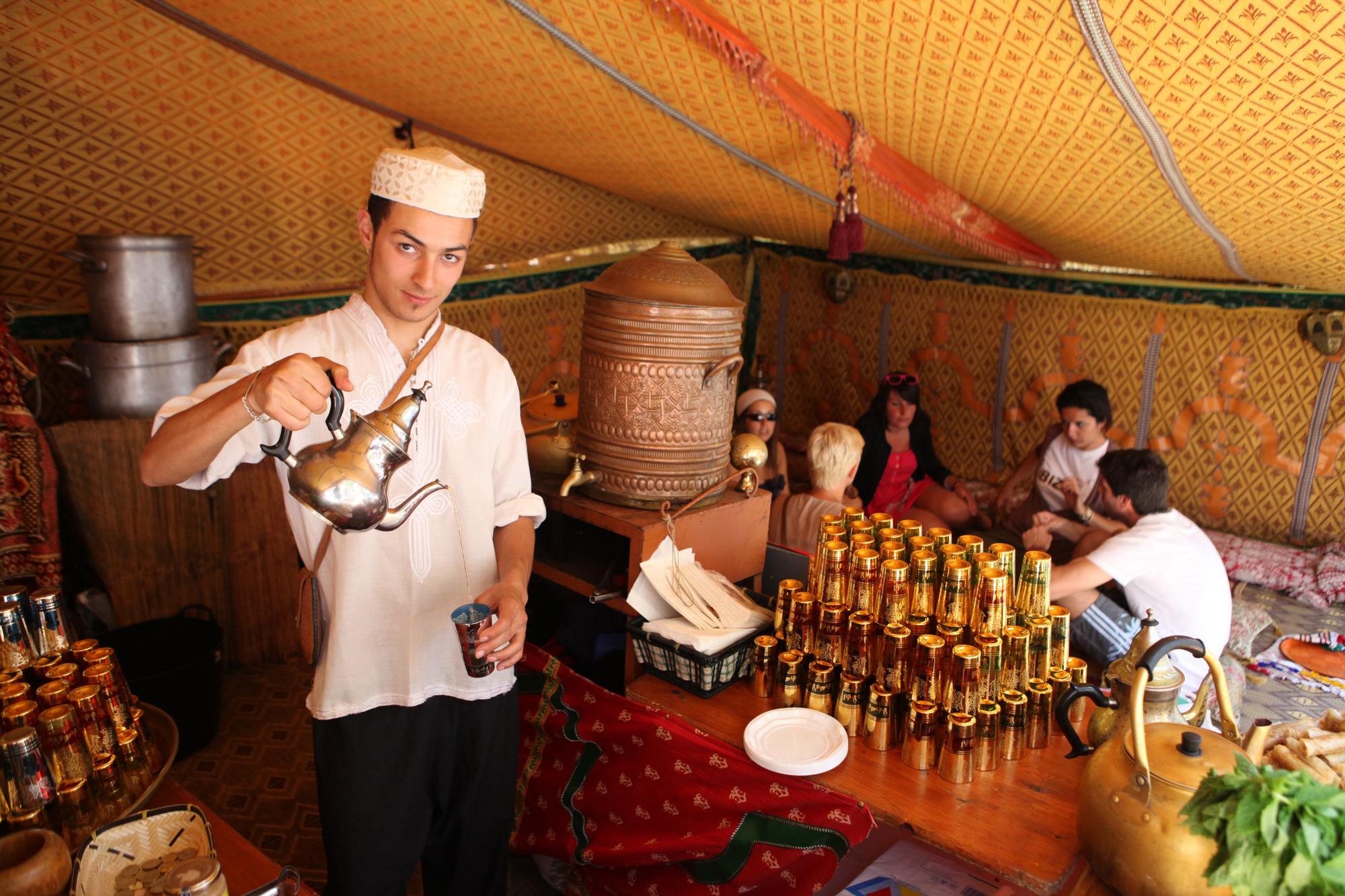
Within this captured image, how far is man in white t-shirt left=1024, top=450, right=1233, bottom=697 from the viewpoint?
3.03 metres

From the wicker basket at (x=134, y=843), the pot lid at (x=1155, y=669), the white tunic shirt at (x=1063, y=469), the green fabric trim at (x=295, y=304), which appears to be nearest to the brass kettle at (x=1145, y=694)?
the pot lid at (x=1155, y=669)

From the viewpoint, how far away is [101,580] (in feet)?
11.7

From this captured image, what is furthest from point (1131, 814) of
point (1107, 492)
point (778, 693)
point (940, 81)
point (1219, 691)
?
point (1107, 492)

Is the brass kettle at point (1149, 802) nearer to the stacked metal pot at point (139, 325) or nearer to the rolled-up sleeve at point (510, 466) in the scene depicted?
the rolled-up sleeve at point (510, 466)

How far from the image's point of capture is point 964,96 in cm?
244

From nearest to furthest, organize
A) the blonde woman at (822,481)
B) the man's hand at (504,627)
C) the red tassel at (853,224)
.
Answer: the man's hand at (504,627) → the red tassel at (853,224) → the blonde woman at (822,481)

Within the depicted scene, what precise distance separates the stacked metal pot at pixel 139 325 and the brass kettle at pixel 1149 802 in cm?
336

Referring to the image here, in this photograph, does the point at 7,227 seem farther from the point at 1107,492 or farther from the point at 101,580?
the point at 1107,492

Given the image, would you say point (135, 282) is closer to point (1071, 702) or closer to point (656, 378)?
point (656, 378)

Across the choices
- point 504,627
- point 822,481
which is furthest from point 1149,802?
point 822,481

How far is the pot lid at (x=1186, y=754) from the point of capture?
145 cm

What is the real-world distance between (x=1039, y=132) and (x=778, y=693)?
1.79 meters

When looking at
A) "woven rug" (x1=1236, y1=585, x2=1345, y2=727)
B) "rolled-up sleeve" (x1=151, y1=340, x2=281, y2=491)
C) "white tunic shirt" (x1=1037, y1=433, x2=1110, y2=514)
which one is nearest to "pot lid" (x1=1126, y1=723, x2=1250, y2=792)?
"rolled-up sleeve" (x1=151, y1=340, x2=281, y2=491)

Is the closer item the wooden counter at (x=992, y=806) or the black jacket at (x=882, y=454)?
the wooden counter at (x=992, y=806)
